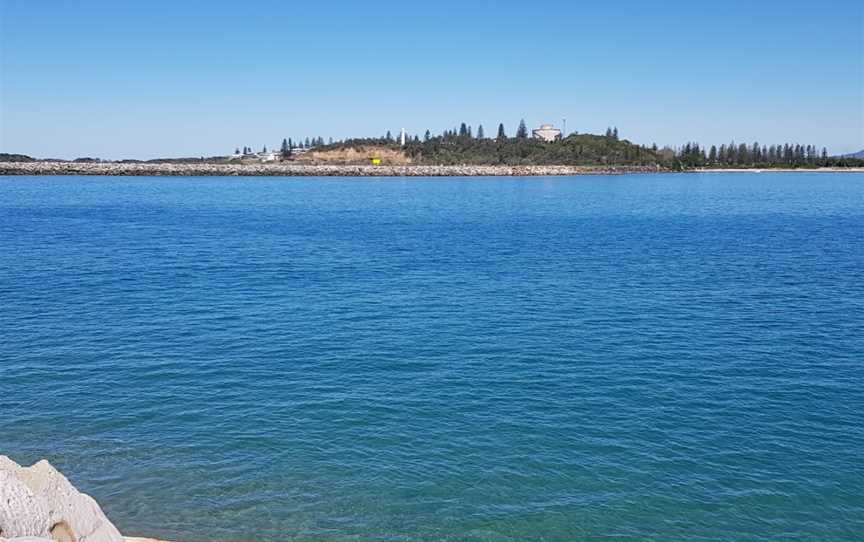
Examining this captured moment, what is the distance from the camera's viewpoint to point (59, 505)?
12.5 meters

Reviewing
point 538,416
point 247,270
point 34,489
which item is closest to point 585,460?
point 538,416

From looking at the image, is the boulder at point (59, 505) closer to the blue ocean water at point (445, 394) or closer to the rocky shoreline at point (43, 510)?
the rocky shoreline at point (43, 510)

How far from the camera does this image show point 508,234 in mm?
85812

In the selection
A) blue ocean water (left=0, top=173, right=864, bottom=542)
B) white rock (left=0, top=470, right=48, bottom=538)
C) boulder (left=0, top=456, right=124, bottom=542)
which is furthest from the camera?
blue ocean water (left=0, top=173, right=864, bottom=542)

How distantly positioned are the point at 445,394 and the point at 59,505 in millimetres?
17537

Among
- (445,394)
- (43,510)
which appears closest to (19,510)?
(43,510)

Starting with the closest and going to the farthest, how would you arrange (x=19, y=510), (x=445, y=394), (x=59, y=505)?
(x=19, y=510) → (x=59, y=505) → (x=445, y=394)

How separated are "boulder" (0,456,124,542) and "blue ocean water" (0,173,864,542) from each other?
5.63 m

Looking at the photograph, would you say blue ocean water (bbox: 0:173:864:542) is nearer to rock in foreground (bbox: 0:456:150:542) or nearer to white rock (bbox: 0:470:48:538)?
rock in foreground (bbox: 0:456:150:542)

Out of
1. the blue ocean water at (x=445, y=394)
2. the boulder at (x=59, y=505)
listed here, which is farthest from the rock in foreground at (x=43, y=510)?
the blue ocean water at (x=445, y=394)

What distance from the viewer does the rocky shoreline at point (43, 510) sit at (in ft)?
37.3

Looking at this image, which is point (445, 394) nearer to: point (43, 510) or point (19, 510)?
point (43, 510)

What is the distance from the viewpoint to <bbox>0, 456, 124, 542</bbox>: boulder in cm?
1216

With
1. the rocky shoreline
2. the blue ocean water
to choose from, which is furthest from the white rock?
the blue ocean water
